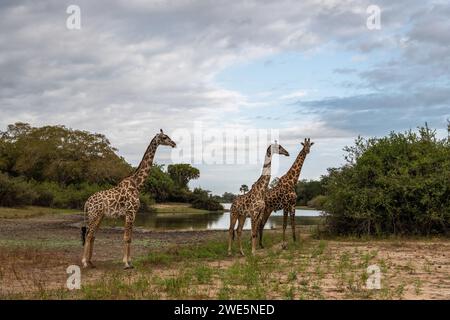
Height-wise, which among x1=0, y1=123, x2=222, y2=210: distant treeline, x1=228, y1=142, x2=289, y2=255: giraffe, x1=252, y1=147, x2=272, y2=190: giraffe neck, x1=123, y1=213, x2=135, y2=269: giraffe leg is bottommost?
x1=123, y1=213, x2=135, y2=269: giraffe leg

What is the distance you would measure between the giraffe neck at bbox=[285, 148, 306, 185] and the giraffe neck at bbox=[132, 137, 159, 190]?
588 cm

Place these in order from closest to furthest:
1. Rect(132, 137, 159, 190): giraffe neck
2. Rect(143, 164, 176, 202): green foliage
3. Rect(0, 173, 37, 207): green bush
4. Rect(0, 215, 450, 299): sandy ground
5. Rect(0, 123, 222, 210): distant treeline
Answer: Rect(0, 215, 450, 299): sandy ground
Rect(132, 137, 159, 190): giraffe neck
Rect(0, 173, 37, 207): green bush
Rect(0, 123, 222, 210): distant treeline
Rect(143, 164, 176, 202): green foliage

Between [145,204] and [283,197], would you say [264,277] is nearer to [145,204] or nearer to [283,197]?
[283,197]

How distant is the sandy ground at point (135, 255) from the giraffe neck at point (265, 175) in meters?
2.63

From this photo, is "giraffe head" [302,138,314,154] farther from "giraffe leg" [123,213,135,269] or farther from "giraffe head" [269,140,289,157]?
"giraffe leg" [123,213,135,269]

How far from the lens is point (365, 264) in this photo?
12758mm

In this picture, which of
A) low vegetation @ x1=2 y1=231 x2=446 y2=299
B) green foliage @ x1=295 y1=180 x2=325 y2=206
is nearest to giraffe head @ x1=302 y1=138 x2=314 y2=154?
low vegetation @ x1=2 y1=231 x2=446 y2=299

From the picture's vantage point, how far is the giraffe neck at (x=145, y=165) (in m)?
14.4

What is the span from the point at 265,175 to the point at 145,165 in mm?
3946

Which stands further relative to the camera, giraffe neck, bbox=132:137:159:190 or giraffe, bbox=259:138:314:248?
giraffe, bbox=259:138:314:248

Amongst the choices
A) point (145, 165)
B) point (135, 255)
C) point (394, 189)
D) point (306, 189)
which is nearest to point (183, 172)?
point (306, 189)

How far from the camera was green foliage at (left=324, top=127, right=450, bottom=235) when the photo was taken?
826 inches

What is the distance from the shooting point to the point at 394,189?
835 inches

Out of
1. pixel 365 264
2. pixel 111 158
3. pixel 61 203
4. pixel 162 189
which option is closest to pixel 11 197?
pixel 61 203
